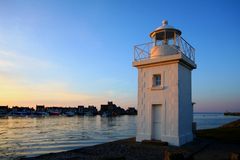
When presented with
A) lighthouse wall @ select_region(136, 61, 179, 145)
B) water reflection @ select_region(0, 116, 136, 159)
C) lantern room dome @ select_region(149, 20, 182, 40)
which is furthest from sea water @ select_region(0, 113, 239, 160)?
lantern room dome @ select_region(149, 20, 182, 40)

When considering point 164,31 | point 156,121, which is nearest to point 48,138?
point 156,121

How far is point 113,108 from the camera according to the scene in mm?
170500

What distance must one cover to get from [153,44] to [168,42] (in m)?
1.09

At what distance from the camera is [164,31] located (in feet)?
51.8

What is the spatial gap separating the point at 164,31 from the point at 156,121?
6.29 meters

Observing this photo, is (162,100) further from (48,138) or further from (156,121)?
(48,138)

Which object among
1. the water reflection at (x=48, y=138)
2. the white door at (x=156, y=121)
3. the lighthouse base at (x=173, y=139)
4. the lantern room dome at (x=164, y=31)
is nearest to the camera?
the lighthouse base at (x=173, y=139)

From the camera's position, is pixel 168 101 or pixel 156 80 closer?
pixel 168 101

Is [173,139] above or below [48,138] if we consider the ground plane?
above

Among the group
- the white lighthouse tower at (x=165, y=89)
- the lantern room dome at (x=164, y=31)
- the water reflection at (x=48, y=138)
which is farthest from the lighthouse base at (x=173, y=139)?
the water reflection at (x=48, y=138)

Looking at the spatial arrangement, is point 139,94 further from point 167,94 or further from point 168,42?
point 168,42

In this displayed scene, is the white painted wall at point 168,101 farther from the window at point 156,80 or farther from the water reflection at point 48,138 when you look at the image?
the water reflection at point 48,138

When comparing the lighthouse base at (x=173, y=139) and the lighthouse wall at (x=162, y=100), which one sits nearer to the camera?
the lighthouse base at (x=173, y=139)

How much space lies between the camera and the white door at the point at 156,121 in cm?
1536
